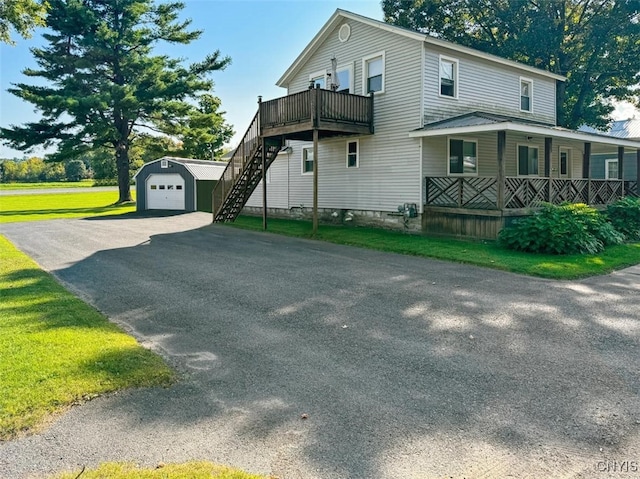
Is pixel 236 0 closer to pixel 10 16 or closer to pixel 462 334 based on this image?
pixel 10 16

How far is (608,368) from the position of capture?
4.84 m

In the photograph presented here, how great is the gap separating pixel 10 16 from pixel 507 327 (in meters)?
15.7

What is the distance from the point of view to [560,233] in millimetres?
11797

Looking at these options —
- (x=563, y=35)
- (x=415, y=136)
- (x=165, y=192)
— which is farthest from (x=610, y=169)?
(x=165, y=192)

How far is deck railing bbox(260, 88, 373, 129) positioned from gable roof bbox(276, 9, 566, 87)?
2484mm

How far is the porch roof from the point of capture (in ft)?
42.5

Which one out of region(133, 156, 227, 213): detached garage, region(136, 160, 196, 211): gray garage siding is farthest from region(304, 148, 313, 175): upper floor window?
region(136, 160, 196, 211): gray garage siding

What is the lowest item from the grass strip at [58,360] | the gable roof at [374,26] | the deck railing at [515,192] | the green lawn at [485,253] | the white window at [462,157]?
the grass strip at [58,360]

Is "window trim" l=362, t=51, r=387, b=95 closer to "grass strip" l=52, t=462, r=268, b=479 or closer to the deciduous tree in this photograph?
the deciduous tree

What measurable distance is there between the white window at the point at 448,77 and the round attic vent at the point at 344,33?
4.06m

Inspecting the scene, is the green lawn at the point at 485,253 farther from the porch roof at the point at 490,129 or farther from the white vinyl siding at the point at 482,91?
the white vinyl siding at the point at 482,91

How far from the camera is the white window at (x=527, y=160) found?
61.6 feet

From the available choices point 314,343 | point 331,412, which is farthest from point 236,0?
point 331,412

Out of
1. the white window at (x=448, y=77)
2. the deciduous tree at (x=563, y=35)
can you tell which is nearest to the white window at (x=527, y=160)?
the white window at (x=448, y=77)
